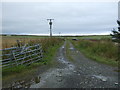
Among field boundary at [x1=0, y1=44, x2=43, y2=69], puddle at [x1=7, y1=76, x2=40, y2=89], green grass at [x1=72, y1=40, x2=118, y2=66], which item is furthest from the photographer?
green grass at [x1=72, y1=40, x2=118, y2=66]

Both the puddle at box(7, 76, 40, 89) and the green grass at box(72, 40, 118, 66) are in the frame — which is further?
the green grass at box(72, 40, 118, 66)

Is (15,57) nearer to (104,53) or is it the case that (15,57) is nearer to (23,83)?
(23,83)

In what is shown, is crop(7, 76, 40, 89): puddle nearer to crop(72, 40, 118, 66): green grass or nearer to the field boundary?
the field boundary

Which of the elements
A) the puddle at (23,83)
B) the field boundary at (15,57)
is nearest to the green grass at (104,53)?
the field boundary at (15,57)

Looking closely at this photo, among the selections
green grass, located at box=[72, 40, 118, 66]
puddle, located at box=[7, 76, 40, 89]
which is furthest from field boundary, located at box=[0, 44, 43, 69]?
green grass, located at box=[72, 40, 118, 66]

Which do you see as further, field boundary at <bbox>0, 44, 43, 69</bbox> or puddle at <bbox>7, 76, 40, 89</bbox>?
field boundary at <bbox>0, 44, 43, 69</bbox>

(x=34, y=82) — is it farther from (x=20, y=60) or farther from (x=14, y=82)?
(x=20, y=60)

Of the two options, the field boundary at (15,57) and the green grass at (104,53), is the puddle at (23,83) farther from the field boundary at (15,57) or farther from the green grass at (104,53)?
the green grass at (104,53)

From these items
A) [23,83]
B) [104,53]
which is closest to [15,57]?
[23,83]

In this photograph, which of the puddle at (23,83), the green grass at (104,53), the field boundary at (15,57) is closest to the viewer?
the puddle at (23,83)

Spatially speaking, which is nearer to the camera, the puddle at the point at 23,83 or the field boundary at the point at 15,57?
the puddle at the point at 23,83

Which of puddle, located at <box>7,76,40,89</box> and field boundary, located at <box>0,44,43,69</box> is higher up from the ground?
field boundary, located at <box>0,44,43,69</box>

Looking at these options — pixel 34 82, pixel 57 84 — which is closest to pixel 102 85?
pixel 57 84

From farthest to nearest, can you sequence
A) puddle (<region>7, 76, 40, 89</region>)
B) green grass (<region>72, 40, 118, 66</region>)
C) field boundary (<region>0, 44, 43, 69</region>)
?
green grass (<region>72, 40, 118, 66</region>)
field boundary (<region>0, 44, 43, 69</region>)
puddle (<region>7, 76, 40, 89</region>)
